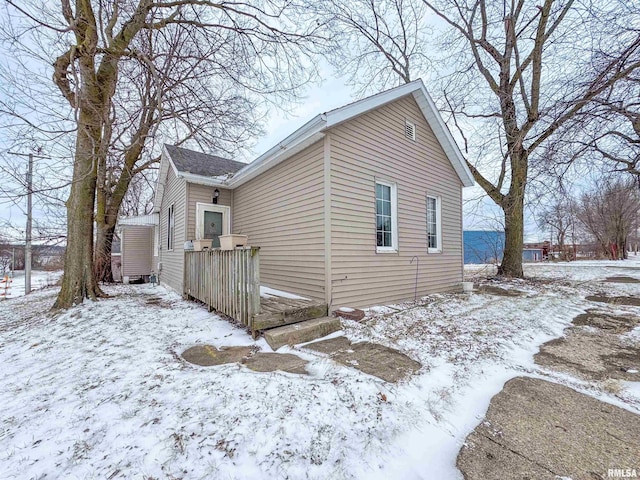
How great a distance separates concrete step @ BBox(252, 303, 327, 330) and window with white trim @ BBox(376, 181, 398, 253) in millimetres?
2108

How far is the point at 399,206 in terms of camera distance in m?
6.36

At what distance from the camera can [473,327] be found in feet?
14.7

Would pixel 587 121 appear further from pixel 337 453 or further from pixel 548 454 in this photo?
pixel 337 453

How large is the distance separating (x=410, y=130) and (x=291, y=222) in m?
3.88

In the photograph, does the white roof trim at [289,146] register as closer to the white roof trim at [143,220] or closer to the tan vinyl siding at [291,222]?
the tan vinyl siding at [291,222]

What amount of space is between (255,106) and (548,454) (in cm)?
912

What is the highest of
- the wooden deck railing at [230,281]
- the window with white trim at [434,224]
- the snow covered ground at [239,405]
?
the window with white trim at [434,224]

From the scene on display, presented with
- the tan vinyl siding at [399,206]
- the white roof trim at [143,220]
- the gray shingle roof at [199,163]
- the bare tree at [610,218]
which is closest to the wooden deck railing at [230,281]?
the tan vinyl siding at [399,206]

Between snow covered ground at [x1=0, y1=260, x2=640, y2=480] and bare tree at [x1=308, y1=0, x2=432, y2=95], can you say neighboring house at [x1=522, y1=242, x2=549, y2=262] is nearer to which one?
bare tree at [x1=308, y1=0, x2=432, y2=95]

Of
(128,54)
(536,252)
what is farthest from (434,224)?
(536,252)

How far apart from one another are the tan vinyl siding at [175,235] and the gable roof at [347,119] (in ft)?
5.40

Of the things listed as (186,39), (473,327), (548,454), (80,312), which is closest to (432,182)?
(473,327)

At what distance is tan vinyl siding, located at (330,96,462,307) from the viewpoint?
518 cm

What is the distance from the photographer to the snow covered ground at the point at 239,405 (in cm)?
175
